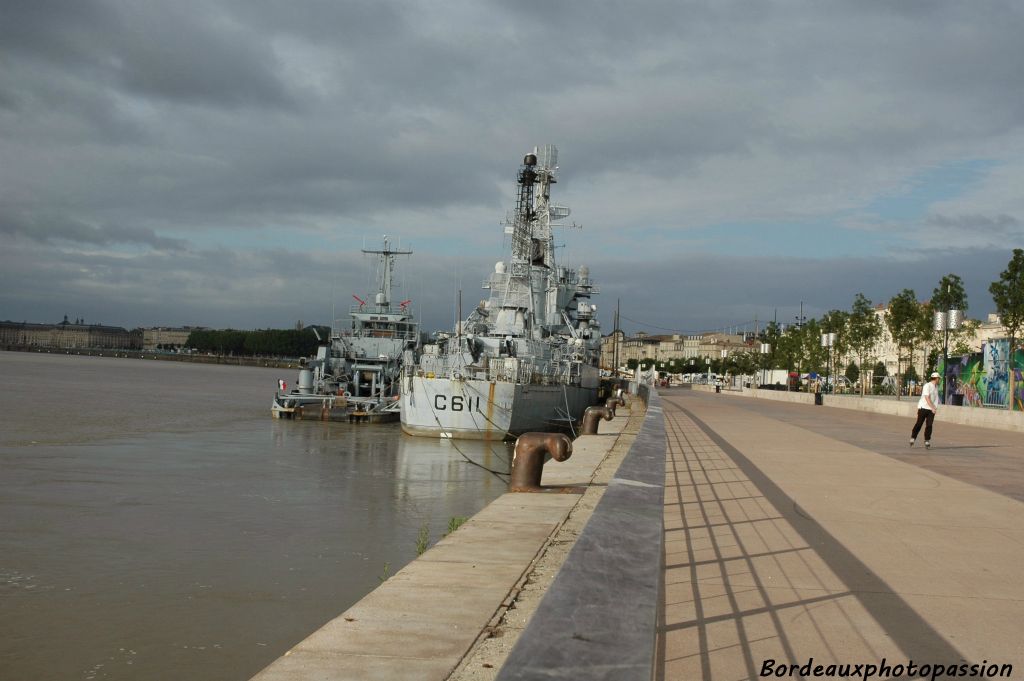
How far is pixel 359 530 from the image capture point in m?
15.6

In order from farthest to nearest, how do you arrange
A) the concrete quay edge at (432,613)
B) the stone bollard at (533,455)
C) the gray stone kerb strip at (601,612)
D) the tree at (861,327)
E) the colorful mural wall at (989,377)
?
the tree at (861,327) < the colorful mural wall at (989,377) < the stone bollard at (533,455) < the concrete quay edge at (432,613) < the gray stone kerb strip at (601,612)

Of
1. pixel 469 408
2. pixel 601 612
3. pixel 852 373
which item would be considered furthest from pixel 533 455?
pixel 852 373

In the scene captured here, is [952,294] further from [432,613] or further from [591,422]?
[432,613]

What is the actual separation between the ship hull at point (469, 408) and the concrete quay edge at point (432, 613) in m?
25.6

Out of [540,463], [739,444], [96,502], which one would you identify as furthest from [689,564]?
[96,502]

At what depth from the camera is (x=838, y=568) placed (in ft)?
21.5

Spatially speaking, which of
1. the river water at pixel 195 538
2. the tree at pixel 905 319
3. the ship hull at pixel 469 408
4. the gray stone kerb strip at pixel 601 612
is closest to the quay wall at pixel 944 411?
the tree at pixel 905 319

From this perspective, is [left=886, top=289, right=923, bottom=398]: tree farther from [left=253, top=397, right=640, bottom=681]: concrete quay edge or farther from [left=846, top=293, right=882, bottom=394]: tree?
[left=253, top=397, right=640, bottom=681]: concrete quay edge

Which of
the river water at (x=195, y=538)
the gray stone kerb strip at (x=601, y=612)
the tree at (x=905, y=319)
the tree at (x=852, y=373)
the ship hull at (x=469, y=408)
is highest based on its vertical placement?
the tree at (x=905, y=319)

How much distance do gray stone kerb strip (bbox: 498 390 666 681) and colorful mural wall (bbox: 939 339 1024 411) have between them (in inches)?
1171

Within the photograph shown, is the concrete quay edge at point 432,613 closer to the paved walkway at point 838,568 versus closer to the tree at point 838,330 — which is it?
the paved walkway at point 838,568

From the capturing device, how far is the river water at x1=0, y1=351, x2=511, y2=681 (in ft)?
29.4

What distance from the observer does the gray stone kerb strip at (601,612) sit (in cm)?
239

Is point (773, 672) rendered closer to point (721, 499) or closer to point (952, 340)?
point (721, 499)
